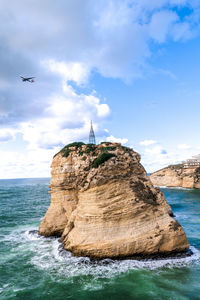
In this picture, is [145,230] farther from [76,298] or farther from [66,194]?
[66,194]

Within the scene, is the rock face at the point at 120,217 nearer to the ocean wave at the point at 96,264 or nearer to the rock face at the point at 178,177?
the ocean wave at the point at 96,264

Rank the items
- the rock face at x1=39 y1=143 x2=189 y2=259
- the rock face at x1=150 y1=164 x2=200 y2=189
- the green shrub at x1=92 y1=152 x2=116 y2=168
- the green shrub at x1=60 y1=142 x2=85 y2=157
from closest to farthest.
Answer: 1. the rock face at x1=39 y1=143 x2=189 y2=259
2. the green shrub at x1=92 y1=152 x2=116 y2=168
3. the green shrub at x1=60 y1=142 x2=85 y2=157
4. the rock face at x1=150 y1=164 x2=200 y2=189

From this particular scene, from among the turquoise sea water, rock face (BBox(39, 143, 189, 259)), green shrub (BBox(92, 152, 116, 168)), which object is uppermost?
green shrub (BBox(92, 152, 116, 168))

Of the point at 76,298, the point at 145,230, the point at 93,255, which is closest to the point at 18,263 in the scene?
the point at 93,255

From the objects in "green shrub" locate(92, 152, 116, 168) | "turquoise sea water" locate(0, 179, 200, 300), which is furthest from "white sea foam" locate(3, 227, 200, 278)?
"green shrub" locate(92, 152, 116, 168)

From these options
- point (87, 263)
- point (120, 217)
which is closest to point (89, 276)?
point (87, 263)

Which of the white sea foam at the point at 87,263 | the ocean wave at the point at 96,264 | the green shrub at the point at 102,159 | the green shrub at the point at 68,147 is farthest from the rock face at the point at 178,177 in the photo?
the green shrub at the point at 102,159

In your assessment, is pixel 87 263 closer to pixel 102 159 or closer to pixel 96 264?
pixel 96 264

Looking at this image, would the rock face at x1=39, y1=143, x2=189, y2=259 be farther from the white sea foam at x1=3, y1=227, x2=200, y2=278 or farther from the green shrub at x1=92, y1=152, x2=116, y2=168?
the white sea foam at x1=3, y1=227, x2=200, y2=278
